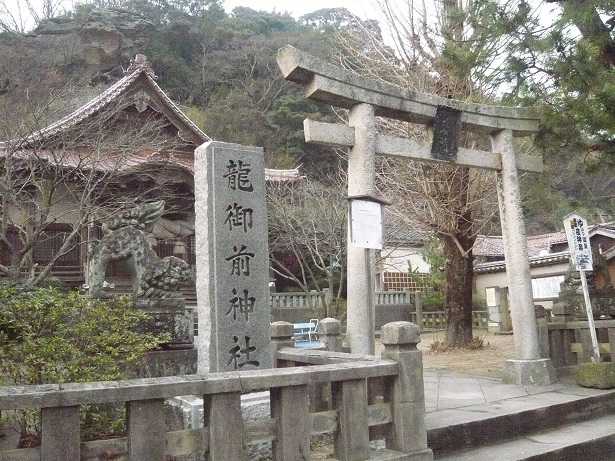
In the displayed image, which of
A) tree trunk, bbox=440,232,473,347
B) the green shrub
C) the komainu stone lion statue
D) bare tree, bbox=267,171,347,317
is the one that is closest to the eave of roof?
bare tree, bbox=267,171,347,317

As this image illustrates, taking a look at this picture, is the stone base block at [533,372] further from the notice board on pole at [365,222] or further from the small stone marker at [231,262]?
the small stone marker at [231,262]

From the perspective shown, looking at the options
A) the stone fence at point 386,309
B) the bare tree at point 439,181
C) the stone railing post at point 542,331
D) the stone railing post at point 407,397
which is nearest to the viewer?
the stone railing post at point 407,397

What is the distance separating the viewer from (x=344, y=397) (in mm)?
3768

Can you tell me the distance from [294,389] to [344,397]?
0.42 metres

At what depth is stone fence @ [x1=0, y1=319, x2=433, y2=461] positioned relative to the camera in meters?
2.84

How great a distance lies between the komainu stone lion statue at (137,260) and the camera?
6723 mm

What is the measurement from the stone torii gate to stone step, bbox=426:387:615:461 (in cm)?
89

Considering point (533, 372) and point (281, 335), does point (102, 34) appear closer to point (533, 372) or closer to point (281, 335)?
point (281, 335)

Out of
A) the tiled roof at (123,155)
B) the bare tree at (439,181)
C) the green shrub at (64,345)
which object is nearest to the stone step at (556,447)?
the green shrub at (64,345)

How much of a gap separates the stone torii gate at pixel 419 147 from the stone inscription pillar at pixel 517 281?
1cm

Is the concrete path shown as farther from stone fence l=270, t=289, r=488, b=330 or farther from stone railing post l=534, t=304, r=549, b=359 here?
stone fence l=270, t=289, r=488, b=330

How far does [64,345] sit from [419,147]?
4.80m

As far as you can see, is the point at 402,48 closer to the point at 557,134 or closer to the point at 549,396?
the point at 557,134

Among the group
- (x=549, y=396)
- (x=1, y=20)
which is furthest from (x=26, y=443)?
(x=1, y=20)
